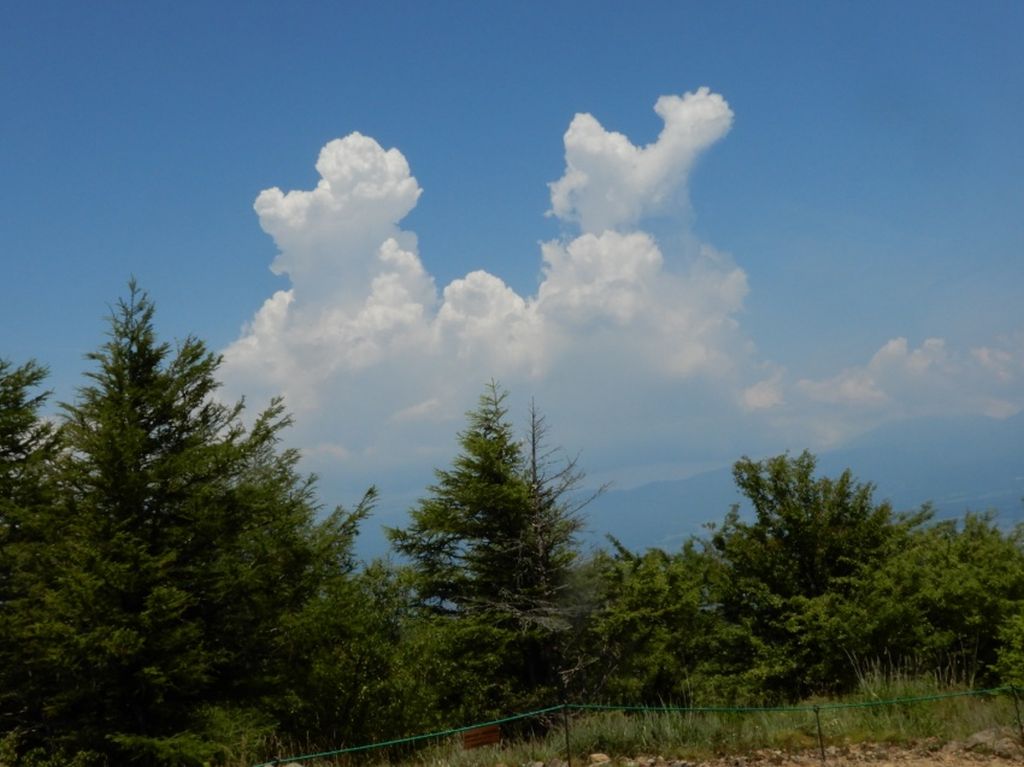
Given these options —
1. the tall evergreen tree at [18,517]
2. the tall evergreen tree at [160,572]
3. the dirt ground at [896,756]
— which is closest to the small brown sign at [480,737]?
the dirt ground at [896,756]

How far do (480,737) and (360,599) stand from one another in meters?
6.59

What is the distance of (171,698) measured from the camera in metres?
13.8

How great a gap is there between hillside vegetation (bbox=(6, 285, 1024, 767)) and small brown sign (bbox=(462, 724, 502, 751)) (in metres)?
3.56

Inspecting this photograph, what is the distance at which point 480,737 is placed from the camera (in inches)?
420

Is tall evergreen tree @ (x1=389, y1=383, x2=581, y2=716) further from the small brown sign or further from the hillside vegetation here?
the small brown sign

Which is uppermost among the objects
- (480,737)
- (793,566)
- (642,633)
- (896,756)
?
(793,566)

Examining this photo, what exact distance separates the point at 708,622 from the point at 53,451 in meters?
18.5

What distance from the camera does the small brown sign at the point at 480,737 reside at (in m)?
10.4

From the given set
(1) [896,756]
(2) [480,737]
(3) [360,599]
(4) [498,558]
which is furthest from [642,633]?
(1) [896,756]

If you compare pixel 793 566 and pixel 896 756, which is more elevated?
pixel 793 566

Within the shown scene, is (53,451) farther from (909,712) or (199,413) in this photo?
(909,712)

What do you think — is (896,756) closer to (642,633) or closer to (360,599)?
(360,599)

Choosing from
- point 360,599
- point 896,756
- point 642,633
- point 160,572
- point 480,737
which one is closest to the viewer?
point 896,756

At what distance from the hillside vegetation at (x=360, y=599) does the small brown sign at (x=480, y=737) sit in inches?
140
